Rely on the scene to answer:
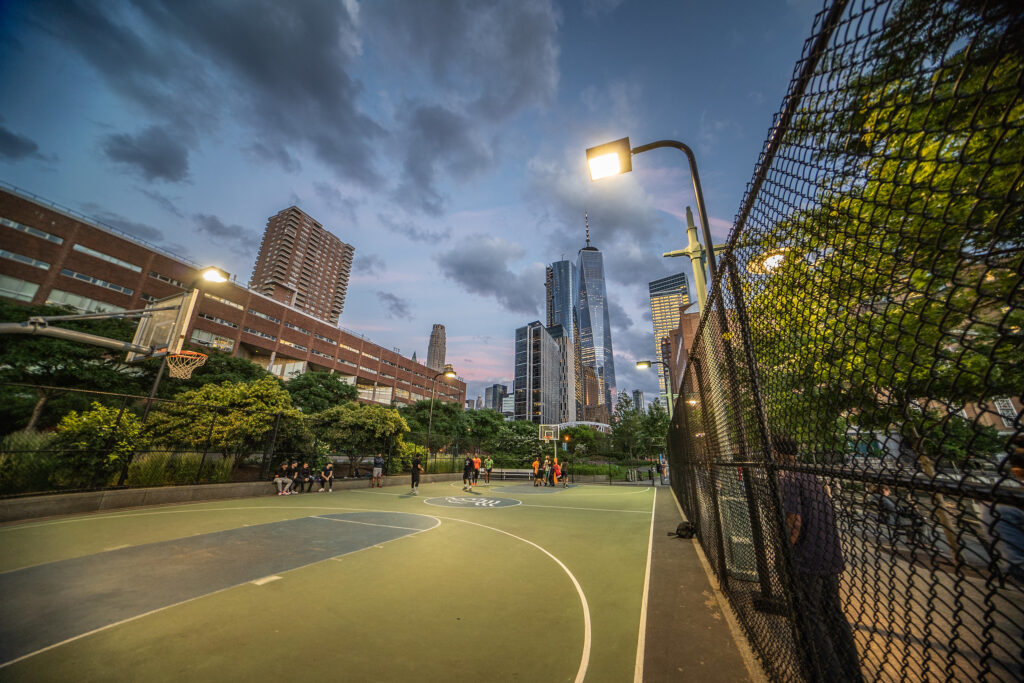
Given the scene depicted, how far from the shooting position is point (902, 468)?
1.92m

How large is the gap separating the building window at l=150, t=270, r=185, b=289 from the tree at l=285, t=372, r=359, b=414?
1753 centimetres

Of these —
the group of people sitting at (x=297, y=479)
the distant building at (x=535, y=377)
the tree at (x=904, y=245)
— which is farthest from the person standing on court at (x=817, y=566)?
the distant building at (x=535, y=377)

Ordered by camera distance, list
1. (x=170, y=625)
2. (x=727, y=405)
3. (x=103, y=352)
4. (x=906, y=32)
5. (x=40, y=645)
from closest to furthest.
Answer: (x=906, y=32)
(x=40, y=645)
(x=170, y=625)
(x=727, y=405)
(x=103, y=352)

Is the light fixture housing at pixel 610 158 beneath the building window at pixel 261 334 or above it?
beneath

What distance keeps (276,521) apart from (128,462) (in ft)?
17.5

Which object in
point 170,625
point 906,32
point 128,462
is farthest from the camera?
point 128,462

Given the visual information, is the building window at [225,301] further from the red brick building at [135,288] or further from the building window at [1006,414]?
the building window at [1006,414]

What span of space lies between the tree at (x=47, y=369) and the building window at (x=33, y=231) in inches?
577

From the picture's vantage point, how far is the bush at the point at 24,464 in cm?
892

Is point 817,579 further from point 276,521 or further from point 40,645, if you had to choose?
point 276,521

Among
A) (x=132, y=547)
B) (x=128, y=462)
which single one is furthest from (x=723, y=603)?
(x=128, y=462)

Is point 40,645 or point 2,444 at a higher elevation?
point 2,444

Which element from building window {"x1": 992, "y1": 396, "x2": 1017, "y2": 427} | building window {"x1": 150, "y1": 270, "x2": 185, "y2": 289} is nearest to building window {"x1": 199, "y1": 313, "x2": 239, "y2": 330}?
building window {"x1": 150, "y1": 270, "x2": 185, "y2": 289}

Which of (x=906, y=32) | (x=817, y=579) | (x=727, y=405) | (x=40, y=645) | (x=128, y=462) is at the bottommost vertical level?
(x=40, y=645)
